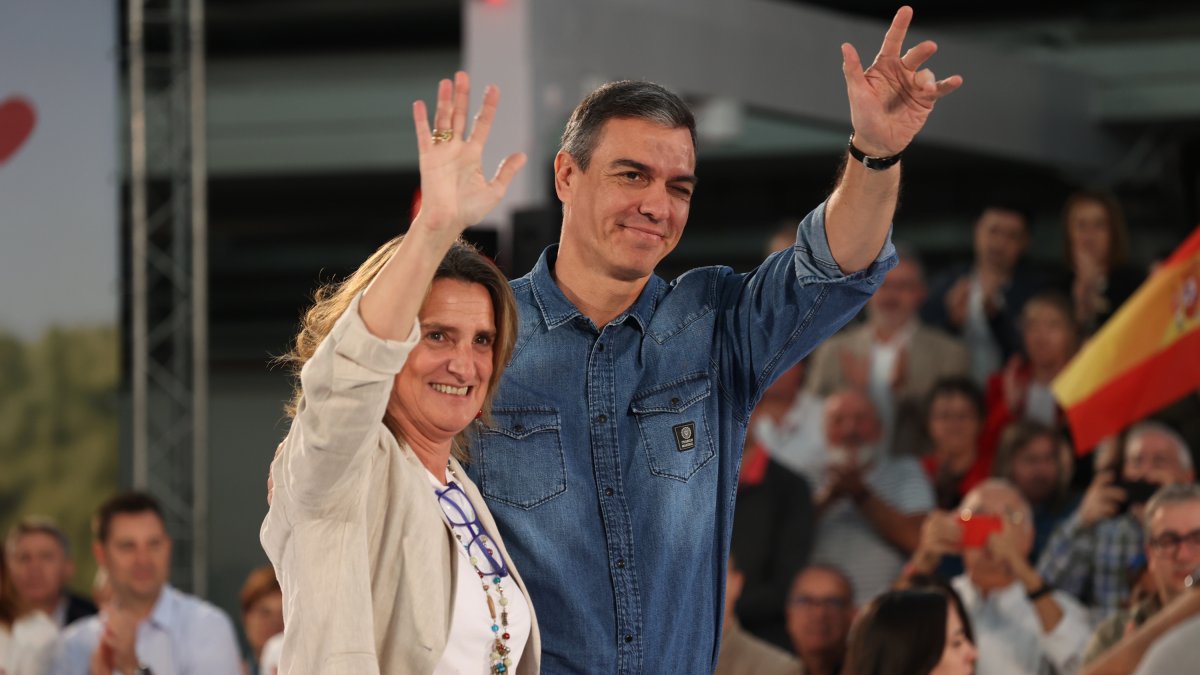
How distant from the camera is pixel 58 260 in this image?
747 cm

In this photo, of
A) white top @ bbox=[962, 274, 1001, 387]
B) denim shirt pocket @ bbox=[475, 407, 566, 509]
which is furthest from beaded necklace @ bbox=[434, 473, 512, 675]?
white top @ bbox=[962, 274, 1001, 387]

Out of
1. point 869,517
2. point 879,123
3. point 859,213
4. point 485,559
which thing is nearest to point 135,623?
point 869,517

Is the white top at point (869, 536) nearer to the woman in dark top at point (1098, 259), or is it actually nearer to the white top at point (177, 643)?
the woman in dark top at point (1098, 259)

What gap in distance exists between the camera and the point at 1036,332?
6.69 metres

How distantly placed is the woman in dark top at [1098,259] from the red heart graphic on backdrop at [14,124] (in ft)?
14.5

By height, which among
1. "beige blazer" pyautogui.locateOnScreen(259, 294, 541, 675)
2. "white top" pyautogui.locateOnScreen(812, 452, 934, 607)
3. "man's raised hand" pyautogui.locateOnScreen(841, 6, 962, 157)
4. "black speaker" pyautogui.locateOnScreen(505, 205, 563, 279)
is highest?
"black speaker" pyautogui.locateOnScreen(505, 205, 563, 279)

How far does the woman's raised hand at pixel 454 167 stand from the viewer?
7.22ft

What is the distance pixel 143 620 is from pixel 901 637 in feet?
8.64

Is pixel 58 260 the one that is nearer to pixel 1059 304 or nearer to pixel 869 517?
pixel 869 517

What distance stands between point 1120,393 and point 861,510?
41.2 inches

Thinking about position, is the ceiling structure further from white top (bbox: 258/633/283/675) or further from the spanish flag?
white top (bbox: 258/633/283/675)

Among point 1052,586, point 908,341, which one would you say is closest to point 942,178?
point 908,341

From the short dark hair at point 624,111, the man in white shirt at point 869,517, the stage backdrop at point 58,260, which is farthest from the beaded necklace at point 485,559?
the stage backdrop at point 58,260

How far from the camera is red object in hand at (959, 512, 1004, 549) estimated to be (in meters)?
5.42
